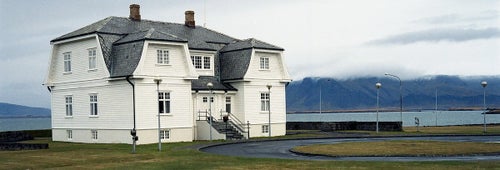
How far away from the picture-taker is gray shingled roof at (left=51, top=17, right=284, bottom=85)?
43250 mm

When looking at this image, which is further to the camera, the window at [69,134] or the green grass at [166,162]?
the window at [69,134]

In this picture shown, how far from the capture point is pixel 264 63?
5128 centimetres

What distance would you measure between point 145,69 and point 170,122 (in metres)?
4.06

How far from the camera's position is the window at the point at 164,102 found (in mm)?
43938

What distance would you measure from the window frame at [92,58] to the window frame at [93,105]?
1815mm

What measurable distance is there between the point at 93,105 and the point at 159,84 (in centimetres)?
544

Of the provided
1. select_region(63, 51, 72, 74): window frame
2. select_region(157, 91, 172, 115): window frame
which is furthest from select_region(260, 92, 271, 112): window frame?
select_region(63, 51, 72, 74): window frame

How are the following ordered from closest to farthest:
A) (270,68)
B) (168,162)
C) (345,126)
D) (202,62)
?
(168,162) → (202,62) → (270,68) → (345,126)

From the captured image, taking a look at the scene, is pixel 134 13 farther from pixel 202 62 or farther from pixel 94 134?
pixel 94 134

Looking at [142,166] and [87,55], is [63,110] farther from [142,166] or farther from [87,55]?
[142,166]

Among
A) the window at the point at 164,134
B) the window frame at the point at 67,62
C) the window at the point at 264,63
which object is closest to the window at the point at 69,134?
the window frame at the point at 67,62

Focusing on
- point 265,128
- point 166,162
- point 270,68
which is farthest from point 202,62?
point 166,162

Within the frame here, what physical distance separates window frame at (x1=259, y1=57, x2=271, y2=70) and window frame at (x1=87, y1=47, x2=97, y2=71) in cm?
1247

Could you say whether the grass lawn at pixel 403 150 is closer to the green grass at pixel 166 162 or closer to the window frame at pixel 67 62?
the green grass at pixel 166 162
